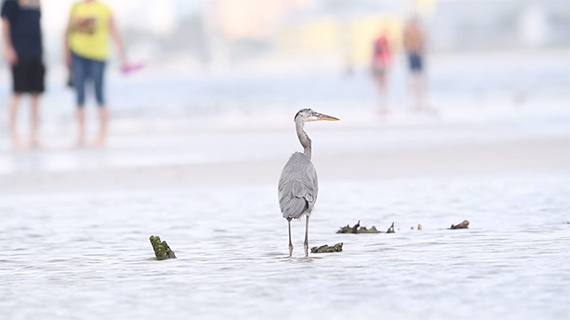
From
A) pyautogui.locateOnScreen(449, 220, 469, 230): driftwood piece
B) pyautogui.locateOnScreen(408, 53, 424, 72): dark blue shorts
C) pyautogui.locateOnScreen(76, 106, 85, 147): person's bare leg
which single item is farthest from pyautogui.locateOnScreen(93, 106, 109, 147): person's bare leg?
pyautogui.locateOnScreen(408, 53, 424, 72): dark blue shorts

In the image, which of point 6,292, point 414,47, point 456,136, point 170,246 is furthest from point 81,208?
point 414,47

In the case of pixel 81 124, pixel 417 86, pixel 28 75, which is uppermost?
pixel 417 86

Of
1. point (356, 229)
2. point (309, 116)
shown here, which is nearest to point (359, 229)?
point (356, 229)

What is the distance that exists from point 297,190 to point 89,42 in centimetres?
840

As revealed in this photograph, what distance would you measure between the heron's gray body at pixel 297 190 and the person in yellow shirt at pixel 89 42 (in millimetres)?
8203

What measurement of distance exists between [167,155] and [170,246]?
6689mm

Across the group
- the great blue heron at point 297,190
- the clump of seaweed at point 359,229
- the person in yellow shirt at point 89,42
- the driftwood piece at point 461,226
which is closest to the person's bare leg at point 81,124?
the person in yellow shirt at point 89,42

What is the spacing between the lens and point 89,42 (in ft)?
48.9

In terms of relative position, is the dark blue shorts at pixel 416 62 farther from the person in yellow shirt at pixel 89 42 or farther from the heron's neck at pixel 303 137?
the heron's neck at pixel 303 137

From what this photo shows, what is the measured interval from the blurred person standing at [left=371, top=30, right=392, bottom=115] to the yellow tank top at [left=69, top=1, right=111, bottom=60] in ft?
34.4

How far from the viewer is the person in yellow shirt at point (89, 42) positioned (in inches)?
586

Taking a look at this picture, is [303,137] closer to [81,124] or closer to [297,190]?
[297,190]

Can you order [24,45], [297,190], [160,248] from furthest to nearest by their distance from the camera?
[24,45], [160,248], [297,190]

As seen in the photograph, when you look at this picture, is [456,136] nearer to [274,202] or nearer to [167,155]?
[167,155]
